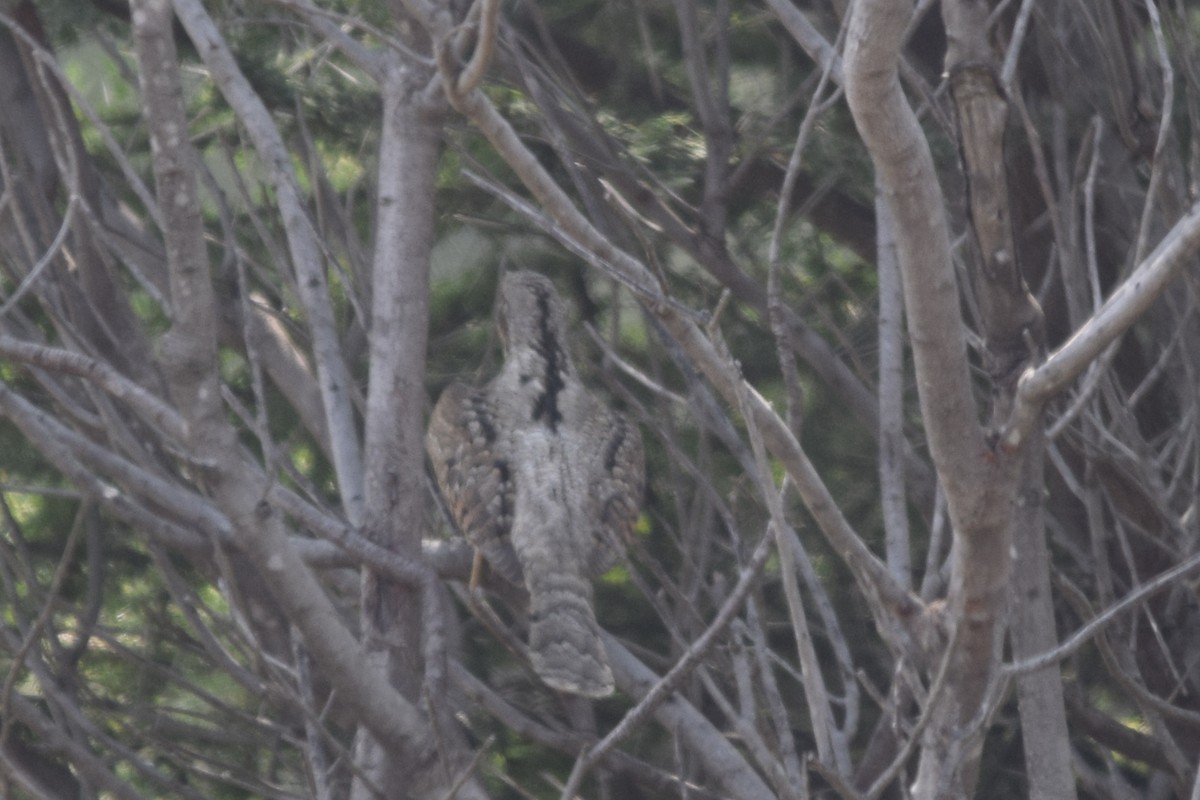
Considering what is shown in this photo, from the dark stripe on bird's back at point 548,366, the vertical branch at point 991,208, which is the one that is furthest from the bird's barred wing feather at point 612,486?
the vertical branch at point 991,208

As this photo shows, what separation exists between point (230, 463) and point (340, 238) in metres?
2.56

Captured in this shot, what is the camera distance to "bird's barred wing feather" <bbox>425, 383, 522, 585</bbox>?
16.5 ft

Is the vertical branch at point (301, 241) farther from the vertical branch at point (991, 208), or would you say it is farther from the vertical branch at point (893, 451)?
the vertical branch at point (991, 208)

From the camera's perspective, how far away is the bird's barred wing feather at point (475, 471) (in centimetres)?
502

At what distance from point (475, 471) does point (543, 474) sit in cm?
25

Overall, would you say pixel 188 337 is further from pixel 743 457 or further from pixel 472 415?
pixel 472 415

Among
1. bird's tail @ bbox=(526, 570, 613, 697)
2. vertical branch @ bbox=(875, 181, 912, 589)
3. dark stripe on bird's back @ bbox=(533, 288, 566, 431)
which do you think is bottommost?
bird's tail @ bbox=(526, 570, 613, 697)

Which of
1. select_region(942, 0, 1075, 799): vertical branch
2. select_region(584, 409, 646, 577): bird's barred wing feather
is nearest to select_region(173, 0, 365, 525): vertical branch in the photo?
select_region(584, 409, 646, 577): bird's barred wing feather

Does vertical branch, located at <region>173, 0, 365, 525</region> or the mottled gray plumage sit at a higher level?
vertical branch, located at <region>173, 0, 365, 525</region>

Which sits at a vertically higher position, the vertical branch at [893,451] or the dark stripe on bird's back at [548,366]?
the vertical branch at [893,451]

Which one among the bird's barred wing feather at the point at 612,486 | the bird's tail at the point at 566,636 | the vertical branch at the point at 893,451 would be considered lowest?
the bird's tail at the point at 566,636

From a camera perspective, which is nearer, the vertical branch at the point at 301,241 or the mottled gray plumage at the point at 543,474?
the vertical branch at the point at 301,241

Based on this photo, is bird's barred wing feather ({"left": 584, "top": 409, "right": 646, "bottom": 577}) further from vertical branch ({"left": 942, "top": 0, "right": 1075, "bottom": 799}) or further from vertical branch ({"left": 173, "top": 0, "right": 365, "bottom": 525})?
vertical branch ({"left": 942, "top": 0, "right": 1075, "bottom": 799})

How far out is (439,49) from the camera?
2506 millimetres
